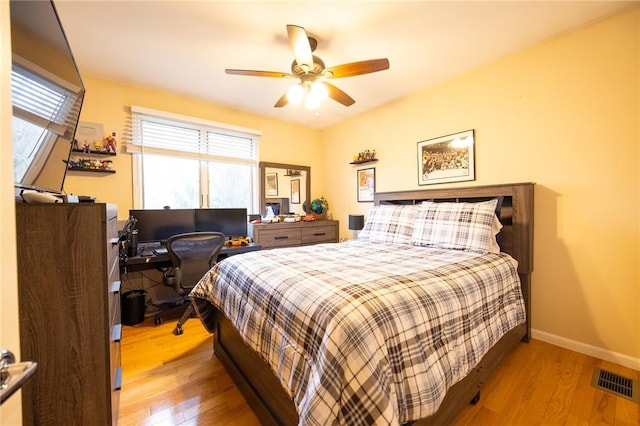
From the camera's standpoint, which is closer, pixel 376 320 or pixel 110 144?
pixel 376 320

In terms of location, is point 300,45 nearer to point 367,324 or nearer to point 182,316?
point 367,324

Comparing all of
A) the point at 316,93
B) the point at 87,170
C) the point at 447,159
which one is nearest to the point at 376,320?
the point at 316,93

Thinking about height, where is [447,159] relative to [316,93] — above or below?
below

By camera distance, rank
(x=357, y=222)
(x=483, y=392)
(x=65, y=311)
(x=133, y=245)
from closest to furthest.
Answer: (x=65, y=311) < (x=483, y=392) < (x=133, y=245) < (x=357, y=222)

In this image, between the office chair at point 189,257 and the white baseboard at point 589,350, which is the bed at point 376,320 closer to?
the white baseboard at point 589,350

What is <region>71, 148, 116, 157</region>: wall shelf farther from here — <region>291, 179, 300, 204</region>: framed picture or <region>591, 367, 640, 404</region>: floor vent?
<region>591, 367, 640, 404</region>: floor vent

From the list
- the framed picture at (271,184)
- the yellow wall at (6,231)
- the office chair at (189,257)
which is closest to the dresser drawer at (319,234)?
the framed picture at (271,184)

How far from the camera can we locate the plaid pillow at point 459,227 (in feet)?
6.49

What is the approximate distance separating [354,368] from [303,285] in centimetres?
43

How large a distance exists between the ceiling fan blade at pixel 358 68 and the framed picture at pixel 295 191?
2.22 metres

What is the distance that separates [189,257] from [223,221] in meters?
0.90

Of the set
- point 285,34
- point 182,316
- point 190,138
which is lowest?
point 182,316

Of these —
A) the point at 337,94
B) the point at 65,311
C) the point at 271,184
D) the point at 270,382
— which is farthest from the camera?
the point at 271,184

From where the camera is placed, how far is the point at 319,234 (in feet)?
12.5
